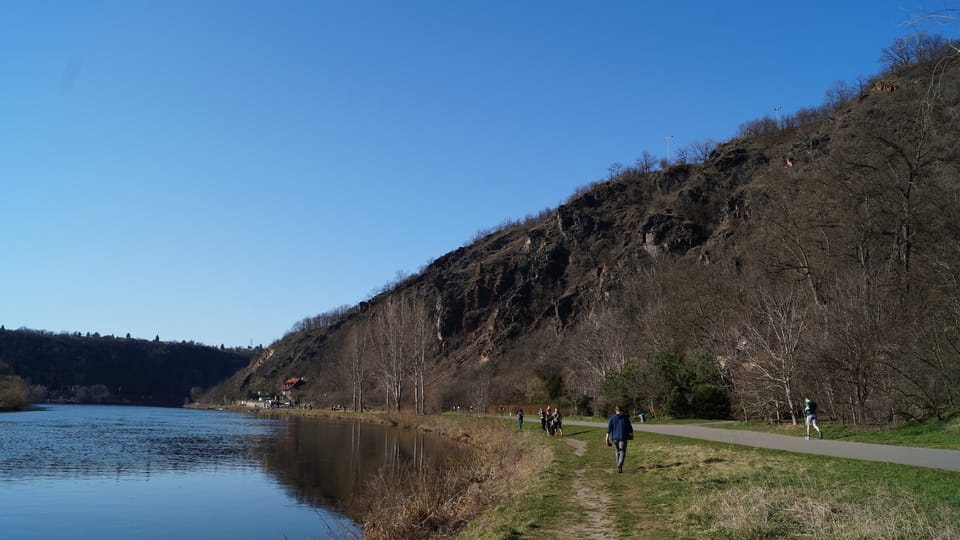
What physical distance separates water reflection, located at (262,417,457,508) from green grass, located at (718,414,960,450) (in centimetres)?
1545

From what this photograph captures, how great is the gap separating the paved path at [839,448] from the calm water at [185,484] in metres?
13.7

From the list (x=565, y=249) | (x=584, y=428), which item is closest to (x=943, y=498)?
(x=584, y=428)

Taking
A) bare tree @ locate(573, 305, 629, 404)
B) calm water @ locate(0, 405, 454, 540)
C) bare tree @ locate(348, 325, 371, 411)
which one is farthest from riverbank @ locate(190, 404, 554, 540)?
bare tree @ locate(348, 325, 371, 411)

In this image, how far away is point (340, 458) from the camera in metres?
37.5

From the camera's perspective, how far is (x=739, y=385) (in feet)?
117

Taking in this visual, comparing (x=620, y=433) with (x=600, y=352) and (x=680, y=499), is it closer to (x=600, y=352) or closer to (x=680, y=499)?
(x=680, y=499)

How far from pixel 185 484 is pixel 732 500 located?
23722mm

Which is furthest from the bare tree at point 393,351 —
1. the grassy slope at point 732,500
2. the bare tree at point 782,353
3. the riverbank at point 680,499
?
the grassy slope at point 732,500

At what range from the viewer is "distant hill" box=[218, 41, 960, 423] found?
27.0 meters

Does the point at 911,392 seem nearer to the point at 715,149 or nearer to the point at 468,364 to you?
the point at 468,364

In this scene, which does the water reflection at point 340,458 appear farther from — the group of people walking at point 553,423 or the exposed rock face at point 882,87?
the exposed rock face at point 882,87

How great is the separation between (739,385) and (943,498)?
25.3 m

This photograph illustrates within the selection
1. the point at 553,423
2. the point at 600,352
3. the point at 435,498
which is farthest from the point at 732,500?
the point at 600,352

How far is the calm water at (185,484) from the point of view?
761 inches
